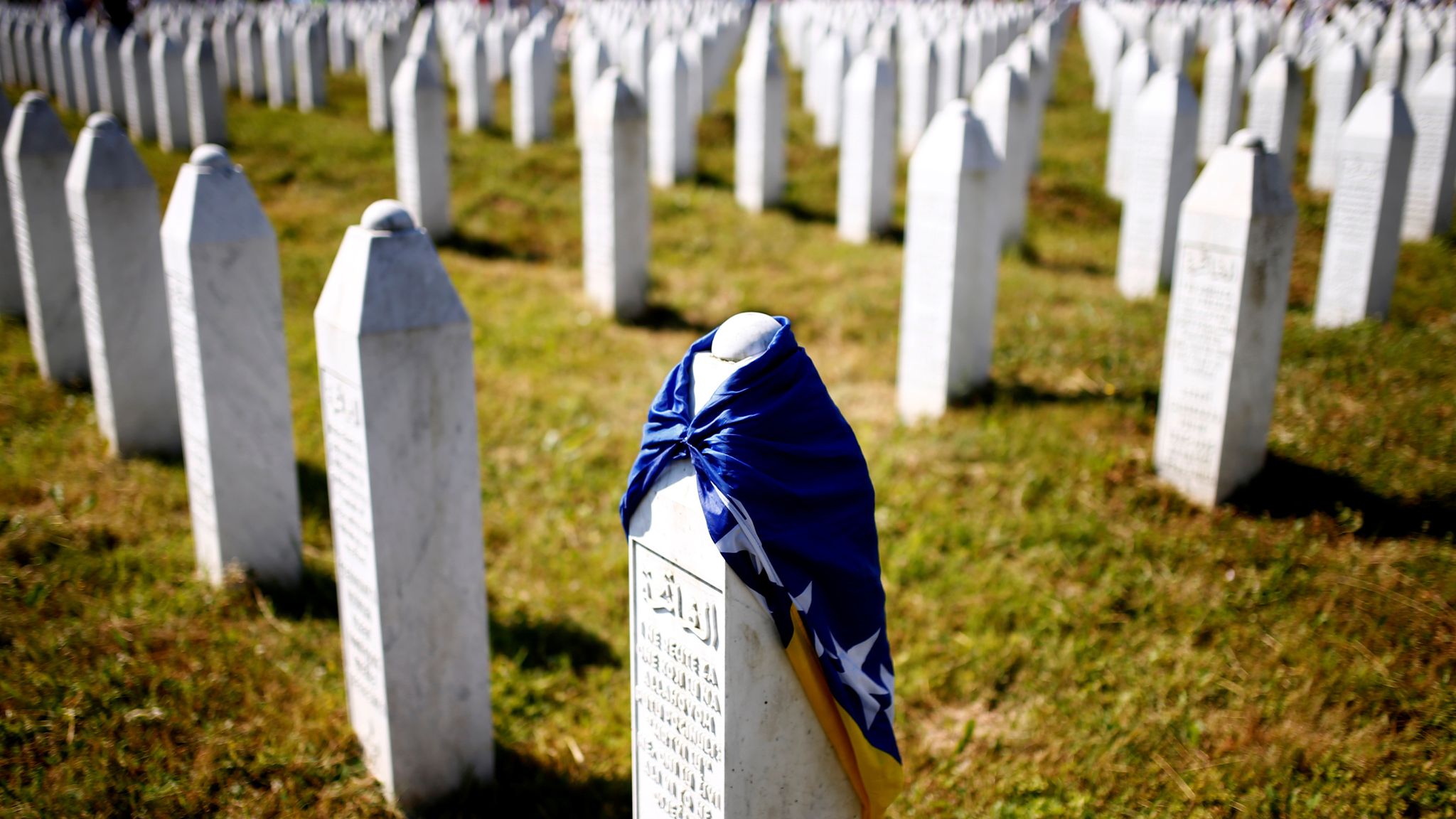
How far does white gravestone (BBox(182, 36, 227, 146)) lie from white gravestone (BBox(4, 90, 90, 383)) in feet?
22.1

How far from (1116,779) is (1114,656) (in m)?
0.68

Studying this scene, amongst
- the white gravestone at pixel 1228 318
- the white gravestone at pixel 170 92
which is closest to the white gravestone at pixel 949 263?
the white gravestone at pixel 1228 318

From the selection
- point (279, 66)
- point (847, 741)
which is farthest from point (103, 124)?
point (279, 66)

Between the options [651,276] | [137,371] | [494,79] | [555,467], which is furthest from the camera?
[494,79]

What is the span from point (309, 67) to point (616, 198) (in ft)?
29.7

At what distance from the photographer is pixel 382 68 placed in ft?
42.5

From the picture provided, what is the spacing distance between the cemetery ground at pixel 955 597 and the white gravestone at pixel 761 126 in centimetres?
309

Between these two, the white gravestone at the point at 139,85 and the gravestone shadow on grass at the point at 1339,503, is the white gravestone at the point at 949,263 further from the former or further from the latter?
the white gravestone at the point at 139,85

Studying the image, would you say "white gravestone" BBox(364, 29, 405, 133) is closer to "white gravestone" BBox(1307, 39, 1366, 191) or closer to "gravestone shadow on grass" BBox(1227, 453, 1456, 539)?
"white gravestone" BBox(1307, 39, 1366, 191)

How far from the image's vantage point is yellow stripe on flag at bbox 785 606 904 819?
7.50ft

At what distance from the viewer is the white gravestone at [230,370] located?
4.12m

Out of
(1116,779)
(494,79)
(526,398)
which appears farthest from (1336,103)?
(494,79)

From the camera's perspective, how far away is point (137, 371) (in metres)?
5.39

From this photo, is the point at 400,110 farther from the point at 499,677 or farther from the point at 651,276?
the point at 499,677
